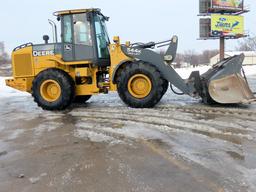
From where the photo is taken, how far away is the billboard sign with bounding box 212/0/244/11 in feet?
150

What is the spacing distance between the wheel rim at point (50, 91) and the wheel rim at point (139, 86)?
203cm

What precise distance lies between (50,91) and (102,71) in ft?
5.12

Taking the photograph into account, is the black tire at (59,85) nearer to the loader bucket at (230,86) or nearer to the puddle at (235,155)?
the loader bucket at (230,86)

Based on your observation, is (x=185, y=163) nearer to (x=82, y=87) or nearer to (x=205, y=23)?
(x=82, y=87)

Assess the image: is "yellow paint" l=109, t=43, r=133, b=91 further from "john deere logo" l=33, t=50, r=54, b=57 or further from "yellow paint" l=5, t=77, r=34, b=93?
"yellow paint" l=5, t=77, r=34, b=93

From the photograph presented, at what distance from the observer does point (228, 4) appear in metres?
46.9

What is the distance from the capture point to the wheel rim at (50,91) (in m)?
10.1

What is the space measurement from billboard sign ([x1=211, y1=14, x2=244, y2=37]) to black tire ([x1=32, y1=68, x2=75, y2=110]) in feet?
126

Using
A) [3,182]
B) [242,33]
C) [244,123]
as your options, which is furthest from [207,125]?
[242,33]

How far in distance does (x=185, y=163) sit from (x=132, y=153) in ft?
2.91

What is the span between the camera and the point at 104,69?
10336 millimetres

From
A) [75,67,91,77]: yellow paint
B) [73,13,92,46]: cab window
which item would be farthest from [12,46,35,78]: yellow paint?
[73,13,92,46]: cab window

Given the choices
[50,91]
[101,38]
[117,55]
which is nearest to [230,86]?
[117,55]

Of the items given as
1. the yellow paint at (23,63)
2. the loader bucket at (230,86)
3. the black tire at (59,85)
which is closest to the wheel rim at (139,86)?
the loader bucket at (230,86)
